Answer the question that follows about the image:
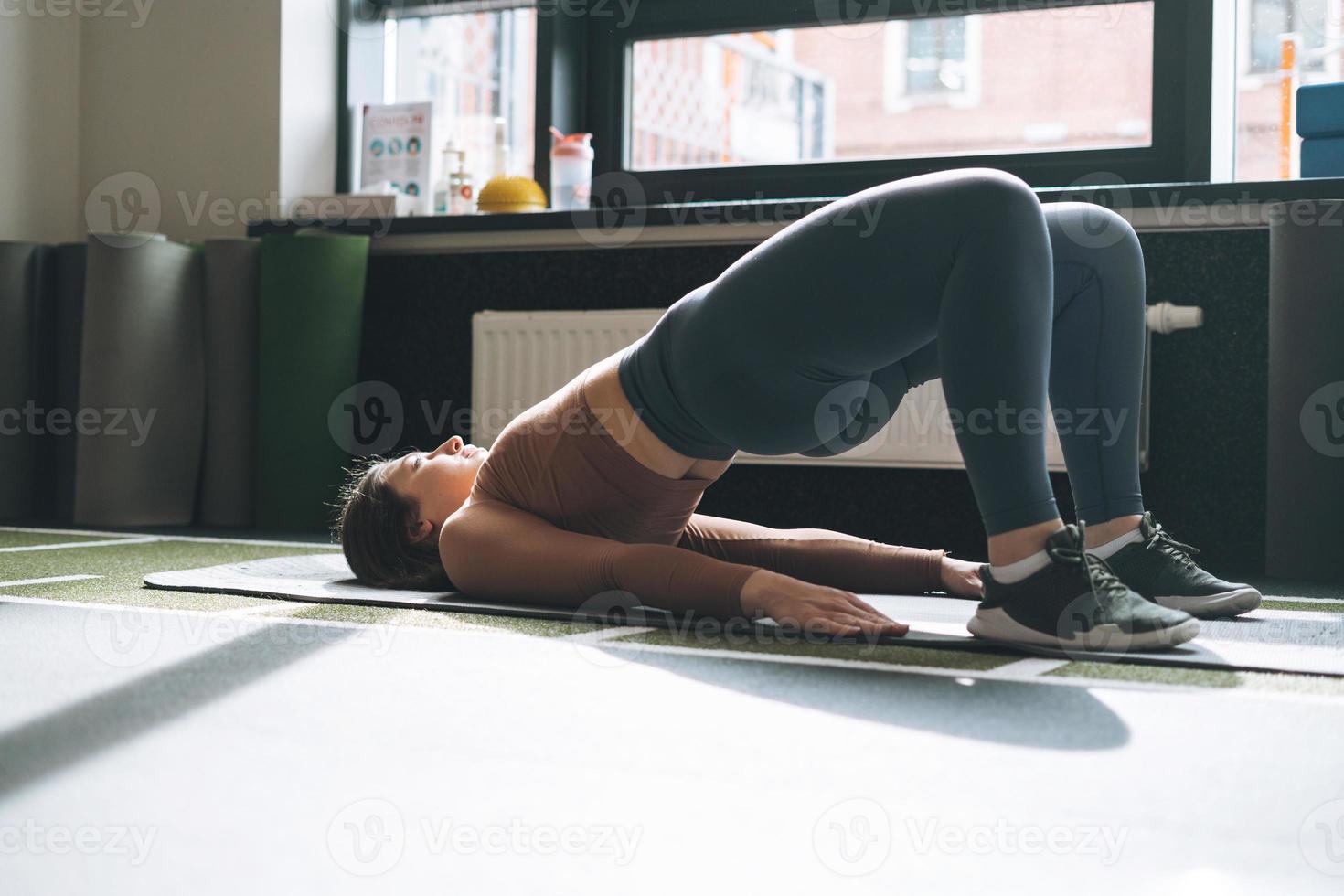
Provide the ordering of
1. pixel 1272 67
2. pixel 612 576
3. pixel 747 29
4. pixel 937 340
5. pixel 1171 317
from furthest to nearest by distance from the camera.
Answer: pixel 747 29
pixel 1272 67
pixel 1171 317
pixel 612 576
pixel 937 340

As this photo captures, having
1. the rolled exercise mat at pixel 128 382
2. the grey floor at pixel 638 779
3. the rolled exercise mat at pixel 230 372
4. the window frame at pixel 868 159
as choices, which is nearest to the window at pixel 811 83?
the window frame at pixel 868 159

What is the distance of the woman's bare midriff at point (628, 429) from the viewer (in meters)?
1.48

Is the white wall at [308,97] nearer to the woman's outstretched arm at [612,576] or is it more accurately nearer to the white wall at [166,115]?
the white wall at [166,115]

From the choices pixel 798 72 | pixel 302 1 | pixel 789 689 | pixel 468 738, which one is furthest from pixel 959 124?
pixel 468 738

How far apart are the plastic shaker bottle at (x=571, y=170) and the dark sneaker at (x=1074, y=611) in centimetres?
184

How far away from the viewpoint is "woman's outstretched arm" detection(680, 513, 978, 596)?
1.71 metres

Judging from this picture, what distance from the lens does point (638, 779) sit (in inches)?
32.7

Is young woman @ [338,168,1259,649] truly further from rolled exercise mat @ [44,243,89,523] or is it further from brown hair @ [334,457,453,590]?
rolled exercise mat @ [44,243,89,523]

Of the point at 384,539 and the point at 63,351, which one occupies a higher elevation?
the point at 63,351

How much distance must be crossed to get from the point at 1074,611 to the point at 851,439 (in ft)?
1.20

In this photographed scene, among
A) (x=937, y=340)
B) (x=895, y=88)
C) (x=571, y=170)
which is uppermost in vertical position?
(x=895, y=88)

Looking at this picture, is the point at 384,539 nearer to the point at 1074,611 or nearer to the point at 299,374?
the point at 1074,611

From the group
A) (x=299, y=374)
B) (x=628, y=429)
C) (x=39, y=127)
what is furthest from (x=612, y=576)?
(x=39, y=127)

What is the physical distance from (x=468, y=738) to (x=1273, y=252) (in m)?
1.74
